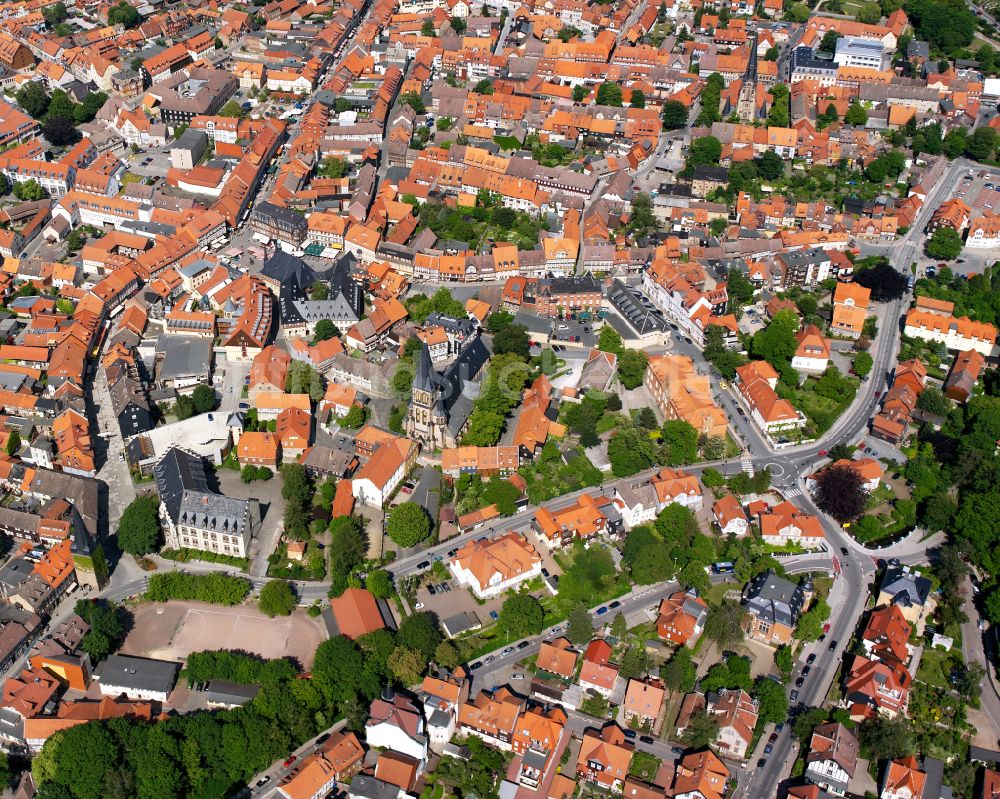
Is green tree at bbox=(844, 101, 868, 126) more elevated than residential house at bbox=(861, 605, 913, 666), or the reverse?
green tree at bbox=(844, 101, 868, 126)

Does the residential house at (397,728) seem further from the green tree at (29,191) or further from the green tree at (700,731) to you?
the green tree at (29,191)

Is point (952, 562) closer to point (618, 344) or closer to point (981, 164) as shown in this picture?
point (618, 344)

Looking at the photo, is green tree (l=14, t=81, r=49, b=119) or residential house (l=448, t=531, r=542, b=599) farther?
green tree (l=14, t=81, r=49, b=119)

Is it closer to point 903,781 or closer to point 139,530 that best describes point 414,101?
point 139,530

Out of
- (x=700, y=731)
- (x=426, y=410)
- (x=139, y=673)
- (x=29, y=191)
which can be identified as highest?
(x=426, y=410)

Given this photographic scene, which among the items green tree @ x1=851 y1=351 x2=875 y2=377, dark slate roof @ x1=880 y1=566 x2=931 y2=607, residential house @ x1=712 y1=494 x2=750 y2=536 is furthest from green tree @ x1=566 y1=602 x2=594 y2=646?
green tree @ x1=851 y1=351 x2=875 y2=377

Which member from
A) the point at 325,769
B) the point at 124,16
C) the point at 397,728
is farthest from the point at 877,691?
the point at 124,16

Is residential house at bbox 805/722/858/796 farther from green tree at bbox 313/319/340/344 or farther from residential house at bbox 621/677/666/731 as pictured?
green tree at bbox 313/319/340/344
